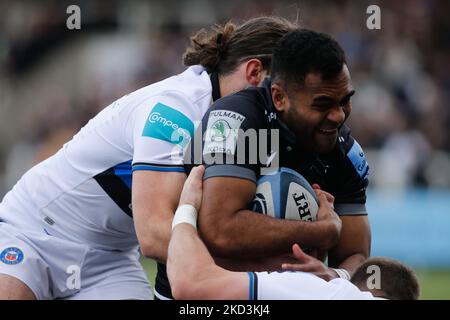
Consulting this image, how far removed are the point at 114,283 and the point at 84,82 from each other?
1428cm

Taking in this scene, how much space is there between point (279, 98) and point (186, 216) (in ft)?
2.82

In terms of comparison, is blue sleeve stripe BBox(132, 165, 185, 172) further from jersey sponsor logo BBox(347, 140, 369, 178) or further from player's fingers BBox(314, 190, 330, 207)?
jersey sponsor logo BBox(347, 140, 369, 178)

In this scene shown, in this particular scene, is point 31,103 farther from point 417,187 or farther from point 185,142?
point 185,142

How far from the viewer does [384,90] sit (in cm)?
1720

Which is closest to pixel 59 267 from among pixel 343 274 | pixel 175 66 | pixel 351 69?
pixel 343 274

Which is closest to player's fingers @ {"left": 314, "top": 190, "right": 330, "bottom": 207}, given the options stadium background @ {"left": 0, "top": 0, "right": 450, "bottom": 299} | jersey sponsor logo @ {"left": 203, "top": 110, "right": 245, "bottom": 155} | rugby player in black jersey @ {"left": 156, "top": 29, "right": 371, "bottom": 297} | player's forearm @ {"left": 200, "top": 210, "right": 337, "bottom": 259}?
rugby player in black jersey @ {"left": 156, "top": 29, "right": 371, "bottom": 297}

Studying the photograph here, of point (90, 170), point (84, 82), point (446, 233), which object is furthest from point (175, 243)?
point (84, 82)

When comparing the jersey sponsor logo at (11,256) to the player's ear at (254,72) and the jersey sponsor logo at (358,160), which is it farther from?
the jersey sponsor logo at (358,160)

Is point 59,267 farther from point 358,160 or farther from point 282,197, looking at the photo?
point 358,160

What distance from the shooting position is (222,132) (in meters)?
4.86

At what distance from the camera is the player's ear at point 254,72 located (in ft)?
18.7

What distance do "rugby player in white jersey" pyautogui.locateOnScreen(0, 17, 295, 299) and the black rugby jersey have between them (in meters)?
0.38

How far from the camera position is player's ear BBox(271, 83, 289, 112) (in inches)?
196

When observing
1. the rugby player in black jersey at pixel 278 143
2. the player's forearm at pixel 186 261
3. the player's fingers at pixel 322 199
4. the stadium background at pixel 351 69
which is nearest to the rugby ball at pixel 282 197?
the rugby player in black jersey at pixel 278 143
